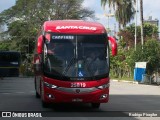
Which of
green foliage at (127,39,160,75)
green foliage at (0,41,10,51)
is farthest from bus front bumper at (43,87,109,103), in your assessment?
green foliage at (0,41,10,51)

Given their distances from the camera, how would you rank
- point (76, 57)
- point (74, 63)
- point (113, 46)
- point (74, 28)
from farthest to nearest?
1. point (113, 46)
2. point (74, 28)
3. point (76, 57)
4. point (74, 63)

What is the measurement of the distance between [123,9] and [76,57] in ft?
208

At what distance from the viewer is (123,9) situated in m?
81.1

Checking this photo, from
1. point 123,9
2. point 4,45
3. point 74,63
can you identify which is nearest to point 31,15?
point 4,45

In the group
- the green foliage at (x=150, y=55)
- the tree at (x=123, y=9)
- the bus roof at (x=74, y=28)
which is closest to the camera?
the bus roof at (x=74, y=28)

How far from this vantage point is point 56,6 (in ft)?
277

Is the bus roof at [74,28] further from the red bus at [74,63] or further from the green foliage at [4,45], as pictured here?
the green foliage at [4,45]

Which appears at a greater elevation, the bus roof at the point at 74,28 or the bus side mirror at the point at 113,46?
the bus roof at the point at 74,28

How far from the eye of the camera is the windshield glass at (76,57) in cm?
1819

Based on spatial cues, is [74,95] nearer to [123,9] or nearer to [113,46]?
[113,46]

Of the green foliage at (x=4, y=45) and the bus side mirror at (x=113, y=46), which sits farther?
the green foliage at (x=4, y=45)

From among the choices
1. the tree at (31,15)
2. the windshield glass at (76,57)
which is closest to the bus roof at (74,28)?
the windshield glass at (76,57)

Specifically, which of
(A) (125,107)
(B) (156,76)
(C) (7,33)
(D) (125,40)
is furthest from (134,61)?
(C) (7,33)

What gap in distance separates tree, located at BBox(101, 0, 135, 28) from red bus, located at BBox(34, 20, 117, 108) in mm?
62081
